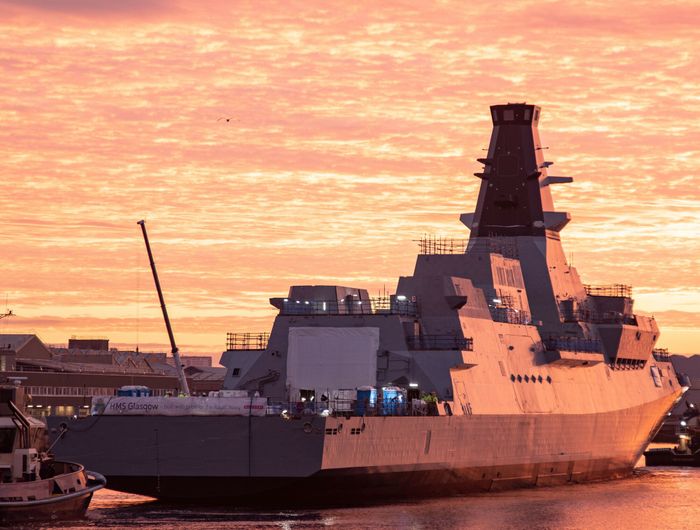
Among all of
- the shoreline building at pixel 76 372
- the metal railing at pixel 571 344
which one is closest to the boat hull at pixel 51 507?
the metal railing at pixel 571 344

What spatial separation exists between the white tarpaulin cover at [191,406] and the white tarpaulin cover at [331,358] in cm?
701

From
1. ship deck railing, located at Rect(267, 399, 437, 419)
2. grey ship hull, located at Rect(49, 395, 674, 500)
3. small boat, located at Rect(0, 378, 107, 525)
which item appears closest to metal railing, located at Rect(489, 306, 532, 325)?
grey ship hull, located at Rect(49, 395, 674, 500)

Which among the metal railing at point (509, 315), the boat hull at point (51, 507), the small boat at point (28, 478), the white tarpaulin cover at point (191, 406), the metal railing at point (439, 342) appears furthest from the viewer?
the metal railing at point (509, 315)

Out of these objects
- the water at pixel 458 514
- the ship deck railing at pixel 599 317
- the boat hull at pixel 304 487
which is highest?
the ship deck railing at pixel 599 317

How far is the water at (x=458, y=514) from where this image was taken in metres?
52.3

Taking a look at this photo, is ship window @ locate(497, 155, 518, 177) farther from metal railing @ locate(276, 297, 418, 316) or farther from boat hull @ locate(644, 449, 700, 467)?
boat hull @ locate(644, 449, 700, 467)

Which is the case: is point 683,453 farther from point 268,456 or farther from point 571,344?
point 268,456

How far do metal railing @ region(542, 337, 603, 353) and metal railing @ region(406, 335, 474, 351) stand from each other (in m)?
9.58

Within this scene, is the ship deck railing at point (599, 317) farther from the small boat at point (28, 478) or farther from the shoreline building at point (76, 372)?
the shoreline building at point (76, 372)

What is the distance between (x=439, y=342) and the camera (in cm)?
6475

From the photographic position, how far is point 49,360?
14650 centimetres

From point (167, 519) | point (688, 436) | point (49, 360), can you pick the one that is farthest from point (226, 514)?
point (49, 360)

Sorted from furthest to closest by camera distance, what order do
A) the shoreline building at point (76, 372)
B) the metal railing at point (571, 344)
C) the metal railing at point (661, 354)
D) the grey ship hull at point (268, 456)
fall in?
the shoreline building at point (76, 372) < the metal railing at point (661, 354) < the metal railing at point (571, 344) < the grey ship hull at point (268, 456)

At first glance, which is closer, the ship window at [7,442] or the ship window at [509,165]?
the ship window at [7,442]
